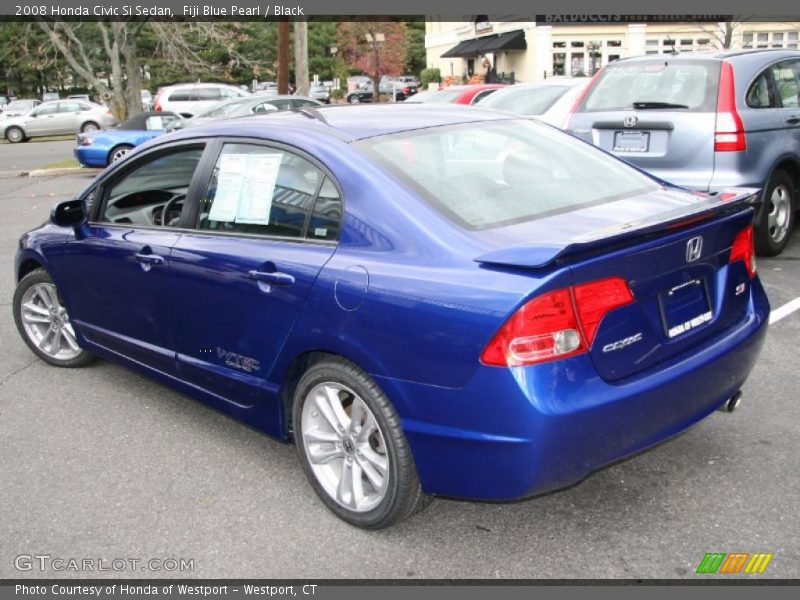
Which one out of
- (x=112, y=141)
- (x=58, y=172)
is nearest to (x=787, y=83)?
(x=112, y=141)

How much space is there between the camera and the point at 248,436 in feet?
13.7

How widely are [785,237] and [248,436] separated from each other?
5166 millimetres

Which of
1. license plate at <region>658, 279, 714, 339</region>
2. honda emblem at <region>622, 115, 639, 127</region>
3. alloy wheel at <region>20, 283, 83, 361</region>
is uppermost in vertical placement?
honda emblem at <region>622, 115, 639, 127</region>

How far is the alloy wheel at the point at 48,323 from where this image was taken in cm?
513

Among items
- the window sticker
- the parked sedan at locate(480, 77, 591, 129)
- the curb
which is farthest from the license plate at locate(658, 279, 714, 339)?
the curb

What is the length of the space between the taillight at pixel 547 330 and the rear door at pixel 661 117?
426 centimetres

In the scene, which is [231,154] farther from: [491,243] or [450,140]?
[491,243]

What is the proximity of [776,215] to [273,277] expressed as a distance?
17.1ft

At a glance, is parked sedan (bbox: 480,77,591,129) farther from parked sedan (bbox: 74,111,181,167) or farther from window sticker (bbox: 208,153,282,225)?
→ parked sedan (bbox: 74,111,181,167)

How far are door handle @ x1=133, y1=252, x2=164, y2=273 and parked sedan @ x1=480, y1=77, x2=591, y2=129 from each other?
229 inches

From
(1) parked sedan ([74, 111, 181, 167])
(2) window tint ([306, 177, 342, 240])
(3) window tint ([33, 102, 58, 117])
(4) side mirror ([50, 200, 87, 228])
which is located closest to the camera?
(2) window tint ([306, 177, 342, 240])

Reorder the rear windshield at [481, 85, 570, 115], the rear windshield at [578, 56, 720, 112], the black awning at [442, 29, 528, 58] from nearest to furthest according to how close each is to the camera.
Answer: the rear windshield at [578, 56, 720, 112], the rear windshield at [481, 85, 570, 115], the black awning at [442, 29, 528, 58]

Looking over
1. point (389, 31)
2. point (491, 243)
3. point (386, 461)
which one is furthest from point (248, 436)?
point (389, 31)

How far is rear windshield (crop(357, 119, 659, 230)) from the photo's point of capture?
3205 mm
